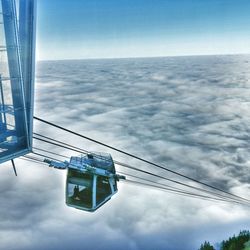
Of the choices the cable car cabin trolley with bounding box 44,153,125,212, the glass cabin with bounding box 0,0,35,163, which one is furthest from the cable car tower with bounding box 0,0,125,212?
the cable car cabin trolley with bounding box 44,153,125,212

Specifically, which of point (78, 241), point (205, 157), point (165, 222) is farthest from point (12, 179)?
point (205, 157)

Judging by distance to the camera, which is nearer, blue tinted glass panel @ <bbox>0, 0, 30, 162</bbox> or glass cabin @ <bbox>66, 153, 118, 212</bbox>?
blue tinted glass panel @ <bbox>0, 0, 30, 162</bbox>

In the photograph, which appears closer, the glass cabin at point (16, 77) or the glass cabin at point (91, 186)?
the glass cabin at point (16, 77)

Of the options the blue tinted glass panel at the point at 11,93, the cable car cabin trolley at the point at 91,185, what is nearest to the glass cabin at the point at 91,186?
the cable car cabin trolley at the point at 91,185

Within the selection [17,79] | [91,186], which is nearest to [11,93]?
[17,79]

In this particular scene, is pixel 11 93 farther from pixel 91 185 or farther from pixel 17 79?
pixel 91 185

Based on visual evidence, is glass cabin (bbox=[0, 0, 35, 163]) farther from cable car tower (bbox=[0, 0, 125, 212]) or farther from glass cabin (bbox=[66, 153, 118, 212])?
glass cabin (bbox=[66, 153, 118, 212])

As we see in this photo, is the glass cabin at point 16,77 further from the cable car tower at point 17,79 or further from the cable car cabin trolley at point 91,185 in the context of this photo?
the cable car cabin trolley at point 91,185
